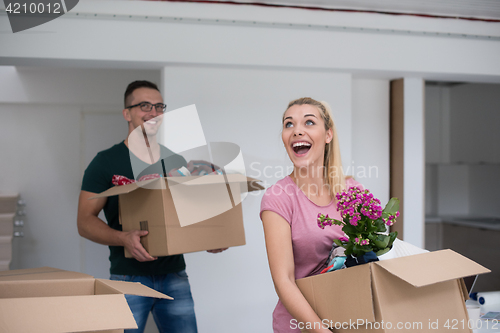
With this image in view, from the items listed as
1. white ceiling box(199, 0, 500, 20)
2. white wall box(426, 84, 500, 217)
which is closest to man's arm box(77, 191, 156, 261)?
white ceiling box(199, 0, 500, 20)

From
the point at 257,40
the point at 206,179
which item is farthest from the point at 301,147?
the point at 257,40

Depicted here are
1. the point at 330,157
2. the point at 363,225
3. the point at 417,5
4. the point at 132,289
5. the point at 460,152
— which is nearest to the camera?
the point at 132,289

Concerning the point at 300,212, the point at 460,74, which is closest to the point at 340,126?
the point at 460,74

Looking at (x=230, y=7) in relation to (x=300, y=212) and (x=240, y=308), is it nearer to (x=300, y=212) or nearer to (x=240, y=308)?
(x=300, y=212)

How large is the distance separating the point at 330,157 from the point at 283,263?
475 mm

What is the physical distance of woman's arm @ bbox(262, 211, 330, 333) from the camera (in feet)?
3.51

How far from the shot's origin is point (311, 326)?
1.02 meters

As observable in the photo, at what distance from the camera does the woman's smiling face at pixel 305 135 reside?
1.35 metres

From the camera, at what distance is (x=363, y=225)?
99 centimetres

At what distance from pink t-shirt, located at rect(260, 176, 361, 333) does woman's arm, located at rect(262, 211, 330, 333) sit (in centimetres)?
3

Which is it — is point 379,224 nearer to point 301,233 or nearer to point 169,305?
point 301,233

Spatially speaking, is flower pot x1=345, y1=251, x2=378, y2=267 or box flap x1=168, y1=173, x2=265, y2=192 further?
box flap x1=168, y1=173, x2=265, y2=192

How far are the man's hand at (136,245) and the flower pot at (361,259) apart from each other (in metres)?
0.86

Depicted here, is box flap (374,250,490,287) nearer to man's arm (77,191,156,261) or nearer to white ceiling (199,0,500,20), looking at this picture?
man's arm (77,191,156,261)
